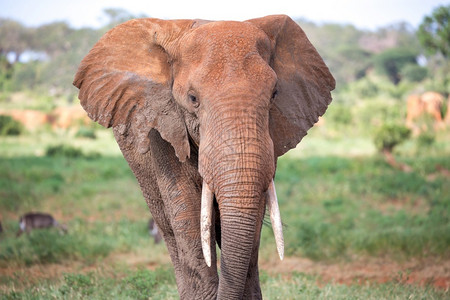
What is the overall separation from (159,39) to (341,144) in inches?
675

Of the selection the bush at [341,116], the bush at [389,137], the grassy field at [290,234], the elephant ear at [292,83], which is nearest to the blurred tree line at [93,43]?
the bush at [341,116]

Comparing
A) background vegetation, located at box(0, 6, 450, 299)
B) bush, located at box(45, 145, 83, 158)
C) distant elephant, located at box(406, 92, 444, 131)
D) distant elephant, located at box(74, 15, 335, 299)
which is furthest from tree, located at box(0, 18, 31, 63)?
distant elephant, located at box(74, 15, 335, 299)

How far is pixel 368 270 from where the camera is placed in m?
7.17

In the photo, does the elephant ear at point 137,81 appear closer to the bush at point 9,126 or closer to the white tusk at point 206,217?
the white tusk at point 206,217

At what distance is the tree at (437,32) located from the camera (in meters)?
21.1

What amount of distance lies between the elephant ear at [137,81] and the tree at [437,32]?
18.7m

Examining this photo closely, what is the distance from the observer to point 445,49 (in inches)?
835

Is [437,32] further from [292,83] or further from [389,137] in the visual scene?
[292,83]

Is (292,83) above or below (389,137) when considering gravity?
above

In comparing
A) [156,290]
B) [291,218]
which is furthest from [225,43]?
[291,218]

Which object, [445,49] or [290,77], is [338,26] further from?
[290,77]

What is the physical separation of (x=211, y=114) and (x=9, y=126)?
19.6 meters

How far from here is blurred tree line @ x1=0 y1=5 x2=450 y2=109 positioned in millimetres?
23078

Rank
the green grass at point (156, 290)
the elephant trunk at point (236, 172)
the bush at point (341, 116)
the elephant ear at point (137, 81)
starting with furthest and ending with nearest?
the bush at point (341, 116), the green grass at point (156, 290), the elephant ear at point (137, 81), the elephant trunk at point (236, 172)
